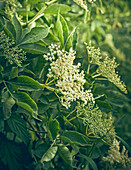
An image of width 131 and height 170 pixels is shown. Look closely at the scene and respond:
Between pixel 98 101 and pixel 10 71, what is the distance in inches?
16.9

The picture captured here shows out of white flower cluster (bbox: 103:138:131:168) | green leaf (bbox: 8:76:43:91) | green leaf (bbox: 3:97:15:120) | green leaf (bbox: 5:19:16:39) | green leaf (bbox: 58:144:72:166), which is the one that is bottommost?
white flower cluster (bbox: 103:138:131:168)

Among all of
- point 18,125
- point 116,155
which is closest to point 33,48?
point 18,125

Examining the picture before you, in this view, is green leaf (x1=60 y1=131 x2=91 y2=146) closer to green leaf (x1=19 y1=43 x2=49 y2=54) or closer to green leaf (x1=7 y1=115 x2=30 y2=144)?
green leaf (x1=7 y1=115 x2=30 y2=144)

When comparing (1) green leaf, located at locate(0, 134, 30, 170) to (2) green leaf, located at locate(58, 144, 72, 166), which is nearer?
(2) green leaf, located at locate(58, 144, 72, 166)

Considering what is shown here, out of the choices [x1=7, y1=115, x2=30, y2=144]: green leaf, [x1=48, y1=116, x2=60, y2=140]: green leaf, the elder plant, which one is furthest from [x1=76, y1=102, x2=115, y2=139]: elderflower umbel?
[x1=7, y1=115, x2=30, y2=144]: green leaf

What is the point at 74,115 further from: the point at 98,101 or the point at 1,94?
the point at 1,94

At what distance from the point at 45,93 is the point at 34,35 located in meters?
0.26

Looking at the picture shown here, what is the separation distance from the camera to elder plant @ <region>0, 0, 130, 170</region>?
0.83 meters

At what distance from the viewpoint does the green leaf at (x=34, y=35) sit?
2.89ft

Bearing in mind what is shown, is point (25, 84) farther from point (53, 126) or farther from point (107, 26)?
point (107, 26)

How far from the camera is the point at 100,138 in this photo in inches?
36.1

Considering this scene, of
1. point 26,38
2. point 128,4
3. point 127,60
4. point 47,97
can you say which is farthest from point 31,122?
point 127,60

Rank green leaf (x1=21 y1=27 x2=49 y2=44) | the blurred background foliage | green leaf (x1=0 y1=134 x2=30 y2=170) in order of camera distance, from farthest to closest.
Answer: the blurred background foliage
green leaf (x1=0 y1=134 x2=30 y2=170)
green leaf (x1=21 y1=27 x2=49 y2=44)

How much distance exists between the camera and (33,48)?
871 millimetres
